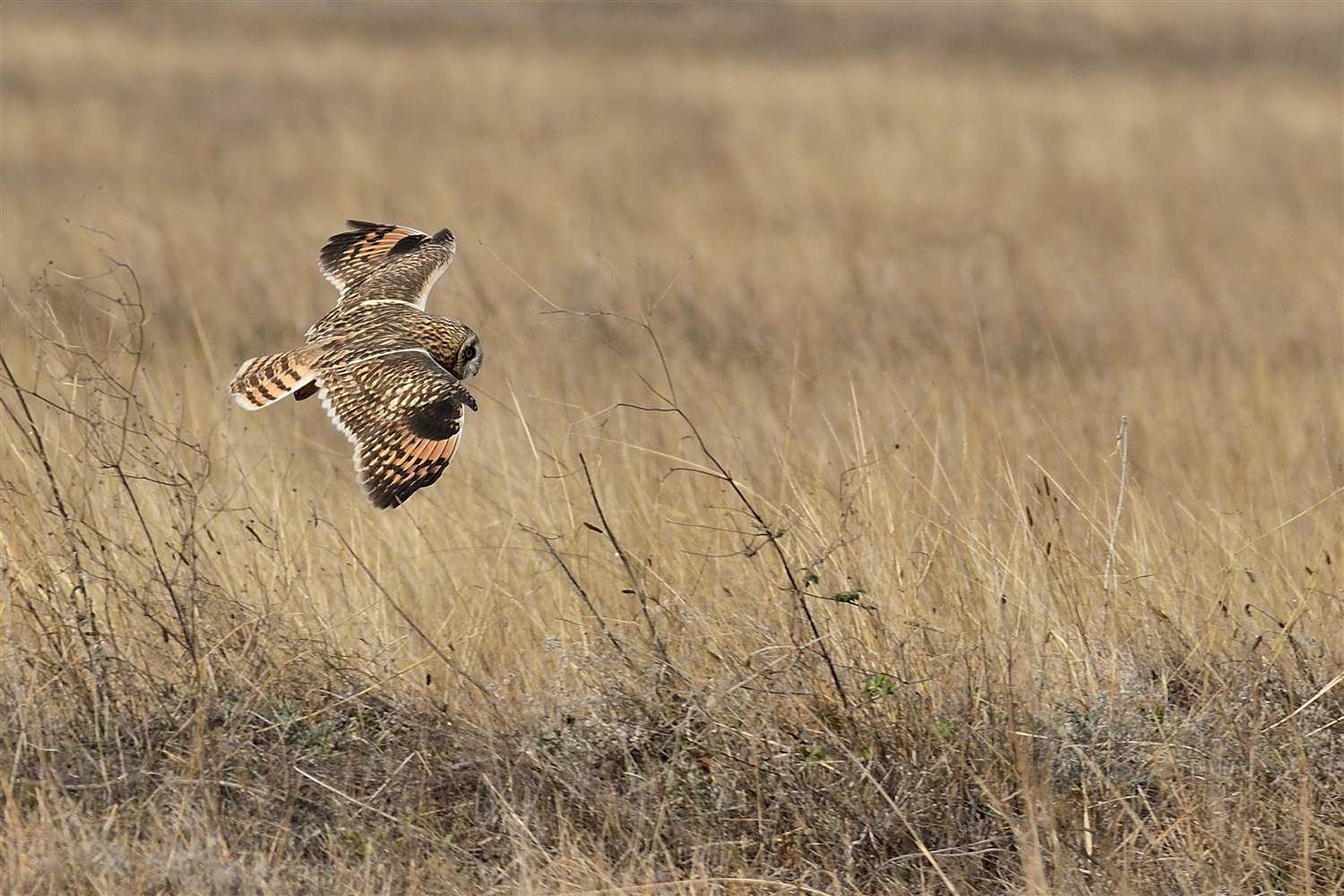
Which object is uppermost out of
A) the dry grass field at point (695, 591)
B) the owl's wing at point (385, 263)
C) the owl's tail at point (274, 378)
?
the owl's wing at point (385, 263)

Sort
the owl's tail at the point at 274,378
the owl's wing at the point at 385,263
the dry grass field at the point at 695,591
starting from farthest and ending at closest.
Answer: the owl's wing at the point at 385,263
the owl's tail at the point at 274,378
the dry grass field at the point at 695,591

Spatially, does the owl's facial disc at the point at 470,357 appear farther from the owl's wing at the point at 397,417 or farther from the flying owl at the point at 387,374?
the owl's wing at the point at 397,417

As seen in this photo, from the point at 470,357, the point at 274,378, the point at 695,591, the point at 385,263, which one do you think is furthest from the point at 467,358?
the point at 695,591

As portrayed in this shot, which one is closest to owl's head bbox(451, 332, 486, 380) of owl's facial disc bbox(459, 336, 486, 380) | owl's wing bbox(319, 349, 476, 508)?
owl's facial disc bbox(459, 336, 486, 380)

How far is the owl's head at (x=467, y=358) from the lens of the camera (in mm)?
4191

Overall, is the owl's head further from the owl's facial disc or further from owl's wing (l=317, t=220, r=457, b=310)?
owl's wing (l=317, t=220, r=457, b=310)

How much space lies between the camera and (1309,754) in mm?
3713

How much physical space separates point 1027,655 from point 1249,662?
55 centimetres

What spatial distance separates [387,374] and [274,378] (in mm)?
341

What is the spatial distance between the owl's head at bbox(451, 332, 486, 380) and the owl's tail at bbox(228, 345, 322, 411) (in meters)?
0.36

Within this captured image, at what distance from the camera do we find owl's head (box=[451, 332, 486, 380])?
419 centimetres

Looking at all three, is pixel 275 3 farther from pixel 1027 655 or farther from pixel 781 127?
pixel 1027 655

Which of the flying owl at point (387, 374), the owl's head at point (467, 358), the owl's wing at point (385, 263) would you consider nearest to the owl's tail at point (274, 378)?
the flying owl at point (387, 374)

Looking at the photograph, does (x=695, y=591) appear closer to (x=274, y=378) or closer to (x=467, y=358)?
(x=467, y=358)
